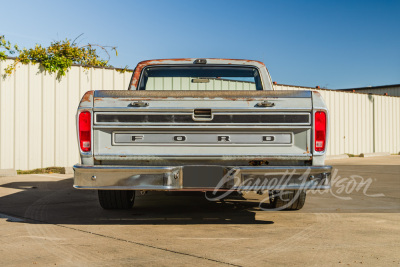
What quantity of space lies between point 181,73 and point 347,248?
11.0 feet

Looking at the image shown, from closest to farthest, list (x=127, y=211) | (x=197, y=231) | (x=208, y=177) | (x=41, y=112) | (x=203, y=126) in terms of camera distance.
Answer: (x=208, y=177), (x=203, y=126), (x=197, y=231), (x=127, y=211), (x=41, y=112)

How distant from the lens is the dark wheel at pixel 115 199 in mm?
5844

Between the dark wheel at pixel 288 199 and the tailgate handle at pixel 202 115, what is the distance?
65.2 inches

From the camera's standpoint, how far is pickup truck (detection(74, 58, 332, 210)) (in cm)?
462

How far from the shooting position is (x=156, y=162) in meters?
4.72

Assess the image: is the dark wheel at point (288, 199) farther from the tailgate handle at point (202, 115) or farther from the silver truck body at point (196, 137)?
the tailgate handle at point (202, 115)

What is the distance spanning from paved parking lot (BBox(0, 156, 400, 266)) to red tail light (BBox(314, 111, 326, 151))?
0.86 meters

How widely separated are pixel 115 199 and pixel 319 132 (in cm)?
265

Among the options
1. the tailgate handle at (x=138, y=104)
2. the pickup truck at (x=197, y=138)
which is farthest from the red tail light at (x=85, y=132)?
the tailgate handle at (x=138, y=104)

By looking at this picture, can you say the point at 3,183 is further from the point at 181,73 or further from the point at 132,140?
the point at 132,140

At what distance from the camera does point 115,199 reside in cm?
589

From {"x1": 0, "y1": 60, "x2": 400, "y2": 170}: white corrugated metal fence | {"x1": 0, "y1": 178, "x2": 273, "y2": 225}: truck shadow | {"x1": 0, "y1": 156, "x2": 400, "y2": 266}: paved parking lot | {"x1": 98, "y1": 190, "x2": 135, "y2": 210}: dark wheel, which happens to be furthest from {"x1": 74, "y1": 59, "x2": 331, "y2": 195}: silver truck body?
{"x1": 0, "y1": 60, "x2": 400, "y2": 170}: white corrugated metal fence

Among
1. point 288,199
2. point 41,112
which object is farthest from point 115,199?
point 41,112

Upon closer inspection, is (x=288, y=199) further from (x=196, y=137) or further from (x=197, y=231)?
(x=196, y=137)
